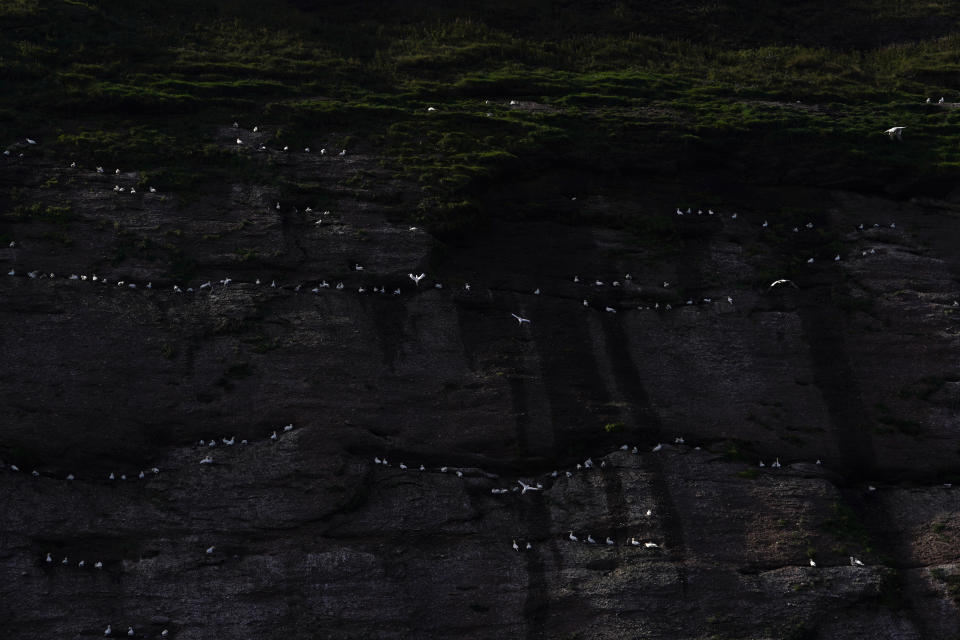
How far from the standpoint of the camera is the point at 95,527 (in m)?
23.1

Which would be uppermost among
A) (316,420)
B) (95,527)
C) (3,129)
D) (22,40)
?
(22,40)

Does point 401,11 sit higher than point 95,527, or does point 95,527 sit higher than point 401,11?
point 401,11

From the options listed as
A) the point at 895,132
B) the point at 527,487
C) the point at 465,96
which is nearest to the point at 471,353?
the point at 527,487

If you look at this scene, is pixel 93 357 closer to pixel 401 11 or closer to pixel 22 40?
pixel 22 40

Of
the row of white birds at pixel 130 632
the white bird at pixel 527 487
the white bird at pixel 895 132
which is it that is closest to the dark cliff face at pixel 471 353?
the white bird at pixel 527 487

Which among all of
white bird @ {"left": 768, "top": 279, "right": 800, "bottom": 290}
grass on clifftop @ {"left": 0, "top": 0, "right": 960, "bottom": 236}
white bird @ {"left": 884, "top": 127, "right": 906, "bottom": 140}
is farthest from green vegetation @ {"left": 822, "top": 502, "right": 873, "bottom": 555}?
white bird @ {"left": 884, "top": 127, "right": 906, "bottom": 140}

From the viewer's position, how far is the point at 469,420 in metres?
25.9

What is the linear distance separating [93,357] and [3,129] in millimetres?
12214

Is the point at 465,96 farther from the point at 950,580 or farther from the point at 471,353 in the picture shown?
the point at 950,580

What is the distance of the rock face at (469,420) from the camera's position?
22.1 m

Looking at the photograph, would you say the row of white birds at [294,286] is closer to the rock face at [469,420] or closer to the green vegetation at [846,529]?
the rock face at [469,420]

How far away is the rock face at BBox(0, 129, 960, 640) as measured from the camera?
72.6ft

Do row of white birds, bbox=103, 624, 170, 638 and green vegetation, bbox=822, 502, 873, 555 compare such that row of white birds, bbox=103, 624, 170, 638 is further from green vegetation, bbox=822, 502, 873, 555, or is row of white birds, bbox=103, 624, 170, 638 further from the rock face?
green vegetation, bbox=822, 502, 873, 555

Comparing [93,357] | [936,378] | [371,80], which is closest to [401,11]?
[371,80]
